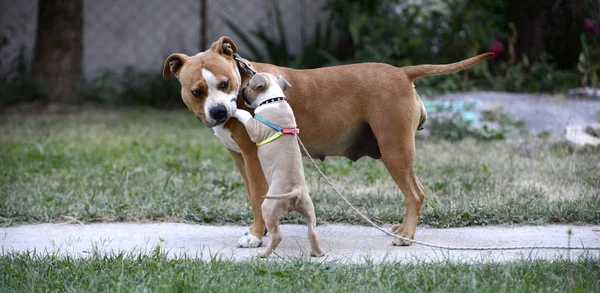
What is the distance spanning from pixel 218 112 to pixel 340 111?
2.64 ft

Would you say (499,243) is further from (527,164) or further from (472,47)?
(472,47)

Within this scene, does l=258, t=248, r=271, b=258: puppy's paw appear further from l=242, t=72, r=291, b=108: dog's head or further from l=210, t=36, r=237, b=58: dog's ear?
l=210, t=36, r=237, b=58: dog's ear

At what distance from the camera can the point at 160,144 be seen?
765 cm

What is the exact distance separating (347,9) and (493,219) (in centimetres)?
652

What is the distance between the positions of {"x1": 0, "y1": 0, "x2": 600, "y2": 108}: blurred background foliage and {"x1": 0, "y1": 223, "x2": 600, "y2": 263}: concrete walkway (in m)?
4.73

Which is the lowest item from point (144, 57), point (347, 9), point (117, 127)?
point (117, 127)

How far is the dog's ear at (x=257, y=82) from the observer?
3.77 m

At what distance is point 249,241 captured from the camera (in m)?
4.00

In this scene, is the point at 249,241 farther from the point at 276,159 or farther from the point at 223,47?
the point at 223,47

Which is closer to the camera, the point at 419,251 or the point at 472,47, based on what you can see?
the point at 419,251

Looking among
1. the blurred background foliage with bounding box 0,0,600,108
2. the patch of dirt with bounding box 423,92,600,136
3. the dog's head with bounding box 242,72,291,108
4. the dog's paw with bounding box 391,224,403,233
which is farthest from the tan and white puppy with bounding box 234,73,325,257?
the blurred background foliage with bounding box 0,0,600,108

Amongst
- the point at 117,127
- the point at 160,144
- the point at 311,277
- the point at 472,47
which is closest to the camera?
the point at 311,277

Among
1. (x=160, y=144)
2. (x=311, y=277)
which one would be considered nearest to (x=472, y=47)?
(x=160, y=144)

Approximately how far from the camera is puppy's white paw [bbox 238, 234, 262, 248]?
399 cm
